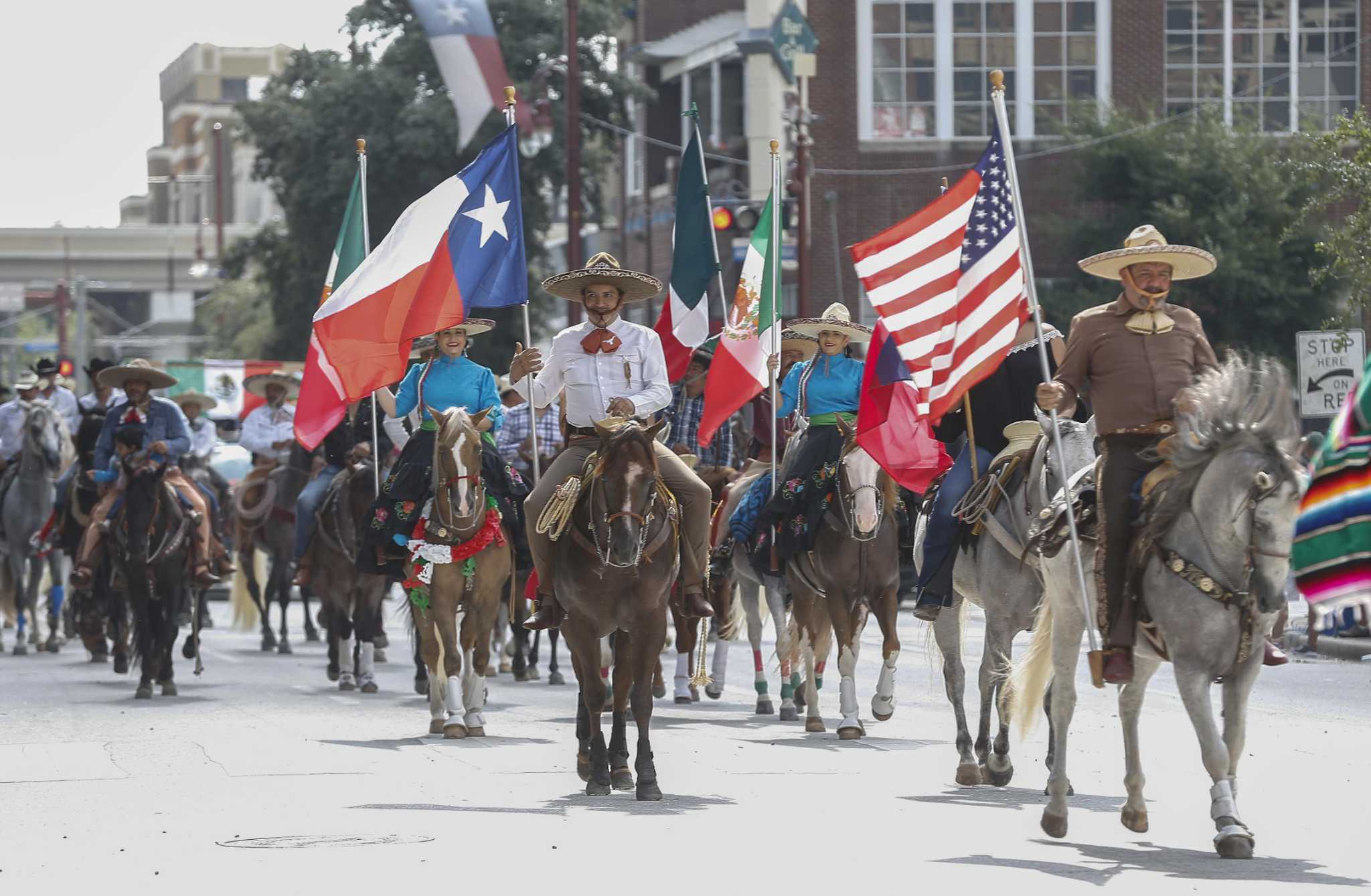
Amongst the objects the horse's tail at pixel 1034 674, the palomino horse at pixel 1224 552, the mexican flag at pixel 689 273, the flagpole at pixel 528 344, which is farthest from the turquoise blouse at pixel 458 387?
the palomino horse at pixel 1224 552

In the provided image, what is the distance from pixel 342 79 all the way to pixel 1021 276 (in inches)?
1608

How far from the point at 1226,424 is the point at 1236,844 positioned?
1660mm

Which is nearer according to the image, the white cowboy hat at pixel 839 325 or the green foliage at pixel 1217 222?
the white cowboy hat at pixel 839 325

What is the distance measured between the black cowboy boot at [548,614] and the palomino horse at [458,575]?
9.02ft

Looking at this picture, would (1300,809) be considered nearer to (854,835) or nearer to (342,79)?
(854,835)

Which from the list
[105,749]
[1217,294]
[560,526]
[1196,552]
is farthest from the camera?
[1217,294]

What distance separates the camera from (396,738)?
47.4ft

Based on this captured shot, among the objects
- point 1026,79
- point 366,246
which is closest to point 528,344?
point 366,246

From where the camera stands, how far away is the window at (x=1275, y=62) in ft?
139

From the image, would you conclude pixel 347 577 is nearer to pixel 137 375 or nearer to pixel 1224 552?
pixel 137 375

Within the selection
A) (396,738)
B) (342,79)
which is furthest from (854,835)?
(342,79)

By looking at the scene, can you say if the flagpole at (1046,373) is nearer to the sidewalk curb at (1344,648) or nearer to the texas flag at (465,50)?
the sidewalk curb at (1344,648)

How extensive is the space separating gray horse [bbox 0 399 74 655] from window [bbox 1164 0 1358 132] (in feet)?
82.4

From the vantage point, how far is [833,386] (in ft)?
48.4
